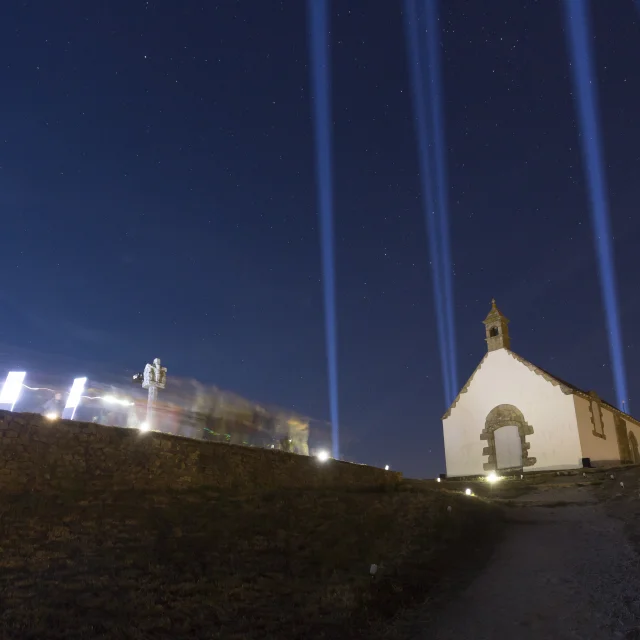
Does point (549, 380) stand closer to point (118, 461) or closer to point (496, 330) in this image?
point (496, 330)

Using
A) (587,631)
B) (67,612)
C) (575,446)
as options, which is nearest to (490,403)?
(575,446)

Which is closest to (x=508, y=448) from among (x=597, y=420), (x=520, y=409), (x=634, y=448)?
(x=520, y=409)

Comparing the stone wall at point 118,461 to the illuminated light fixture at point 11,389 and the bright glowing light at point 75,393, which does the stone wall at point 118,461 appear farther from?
the bright glowing light at point 75,393

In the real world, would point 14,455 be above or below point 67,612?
above

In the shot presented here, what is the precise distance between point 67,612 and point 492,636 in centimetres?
620

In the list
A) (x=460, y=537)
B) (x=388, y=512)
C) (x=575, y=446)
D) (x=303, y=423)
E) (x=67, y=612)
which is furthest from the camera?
(x=303, y=423)

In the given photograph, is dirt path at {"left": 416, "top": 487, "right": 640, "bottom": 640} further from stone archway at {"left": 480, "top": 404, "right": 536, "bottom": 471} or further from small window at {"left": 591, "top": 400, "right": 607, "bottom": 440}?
small window at {"left": 591, "top": 400, "right": 607, "bottom": 440}

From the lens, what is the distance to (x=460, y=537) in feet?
44.3

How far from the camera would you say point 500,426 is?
3100 cm

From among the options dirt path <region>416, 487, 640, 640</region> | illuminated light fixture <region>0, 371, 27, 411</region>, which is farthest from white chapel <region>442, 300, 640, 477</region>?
illuminated light fixture <region>0, 371, 27, 411</region>

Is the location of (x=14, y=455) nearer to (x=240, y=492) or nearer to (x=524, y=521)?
(x=240, y=492)

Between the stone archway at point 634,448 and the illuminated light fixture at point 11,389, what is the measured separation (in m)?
33.8

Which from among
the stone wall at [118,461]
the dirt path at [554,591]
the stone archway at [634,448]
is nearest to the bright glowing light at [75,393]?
the stone wall at [118,461]

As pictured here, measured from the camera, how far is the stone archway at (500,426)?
2944 centimetres
